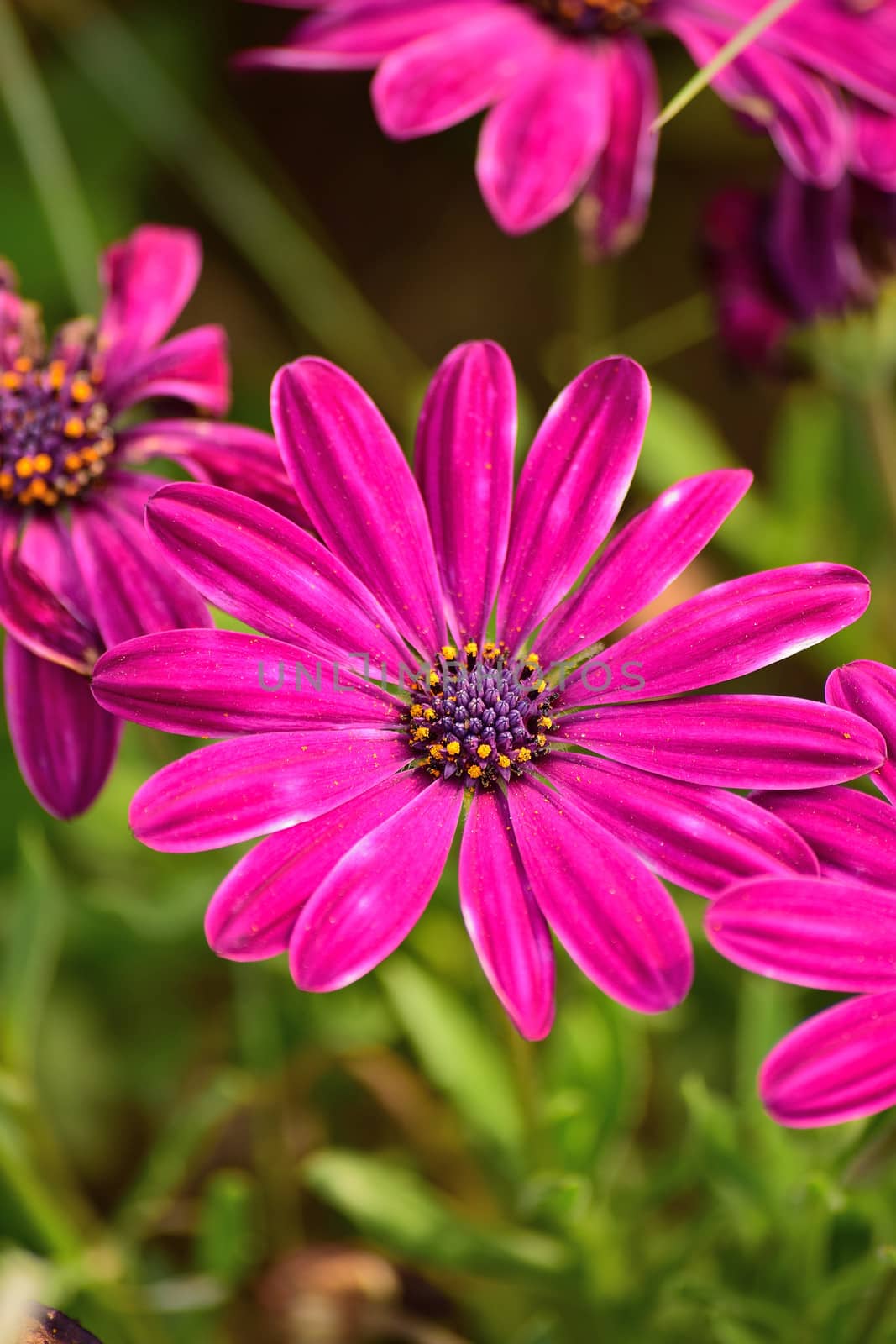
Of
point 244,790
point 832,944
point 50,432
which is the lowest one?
point 832,944

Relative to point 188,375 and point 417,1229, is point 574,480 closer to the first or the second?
point 188,375

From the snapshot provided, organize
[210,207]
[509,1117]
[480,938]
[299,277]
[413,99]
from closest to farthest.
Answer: [480,938] → [413,99] → [509,1117] → [299,277] → [210,207]

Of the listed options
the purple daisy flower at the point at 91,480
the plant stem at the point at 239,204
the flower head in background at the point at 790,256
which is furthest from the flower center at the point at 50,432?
the plant stem at the point at 239,204

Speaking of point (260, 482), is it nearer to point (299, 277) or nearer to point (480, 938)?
point (480, 938)

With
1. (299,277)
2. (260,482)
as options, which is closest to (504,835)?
(260,482)

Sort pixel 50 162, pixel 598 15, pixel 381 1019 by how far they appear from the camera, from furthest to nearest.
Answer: pixel 50 162 → pixel 381 1019 → pixel 598 15

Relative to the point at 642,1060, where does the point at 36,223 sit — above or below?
above

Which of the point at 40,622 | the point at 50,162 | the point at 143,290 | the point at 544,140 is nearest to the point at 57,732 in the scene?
the point at 40,622
